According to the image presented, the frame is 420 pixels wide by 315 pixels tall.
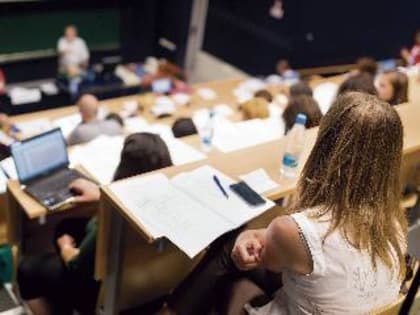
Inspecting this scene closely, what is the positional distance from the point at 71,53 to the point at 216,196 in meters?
4.57

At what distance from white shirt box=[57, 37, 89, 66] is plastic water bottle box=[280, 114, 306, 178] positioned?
422 cm

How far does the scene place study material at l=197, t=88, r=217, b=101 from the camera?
19.1ft

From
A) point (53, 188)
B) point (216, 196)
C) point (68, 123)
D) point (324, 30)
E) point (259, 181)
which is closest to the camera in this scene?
point (216, 196)

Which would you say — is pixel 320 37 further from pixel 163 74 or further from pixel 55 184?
pixel 55 184

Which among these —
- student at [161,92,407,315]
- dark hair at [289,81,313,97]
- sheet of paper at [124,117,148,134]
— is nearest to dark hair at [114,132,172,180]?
student at [161,92,407,315]

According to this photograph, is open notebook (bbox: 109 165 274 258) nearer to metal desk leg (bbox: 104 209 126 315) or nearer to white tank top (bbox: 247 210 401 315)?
metal desk leg (bbox: 104 209 126 315)

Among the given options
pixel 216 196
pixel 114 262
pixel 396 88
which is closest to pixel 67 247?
pixel 114 262

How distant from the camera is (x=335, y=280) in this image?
1.55 m

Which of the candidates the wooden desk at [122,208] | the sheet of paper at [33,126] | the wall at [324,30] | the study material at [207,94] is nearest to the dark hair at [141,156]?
the wooden desk at [122,208]

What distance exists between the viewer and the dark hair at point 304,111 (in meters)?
2.93

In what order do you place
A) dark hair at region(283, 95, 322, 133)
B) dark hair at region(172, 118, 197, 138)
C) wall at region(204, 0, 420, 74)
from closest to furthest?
1. dark hair at region(283, 95, 322, 133)
2. dark hair at region(172, 118, 197, 138)
3. wall at region(204, 0, 420, 74)

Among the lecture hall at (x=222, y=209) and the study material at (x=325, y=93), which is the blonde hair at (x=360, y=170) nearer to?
the lecture hall at (x=222, y=209)

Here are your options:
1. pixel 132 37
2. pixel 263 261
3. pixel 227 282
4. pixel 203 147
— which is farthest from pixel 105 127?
pixel 132 37

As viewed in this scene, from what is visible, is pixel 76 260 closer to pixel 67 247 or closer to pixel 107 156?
pixel 67 247
